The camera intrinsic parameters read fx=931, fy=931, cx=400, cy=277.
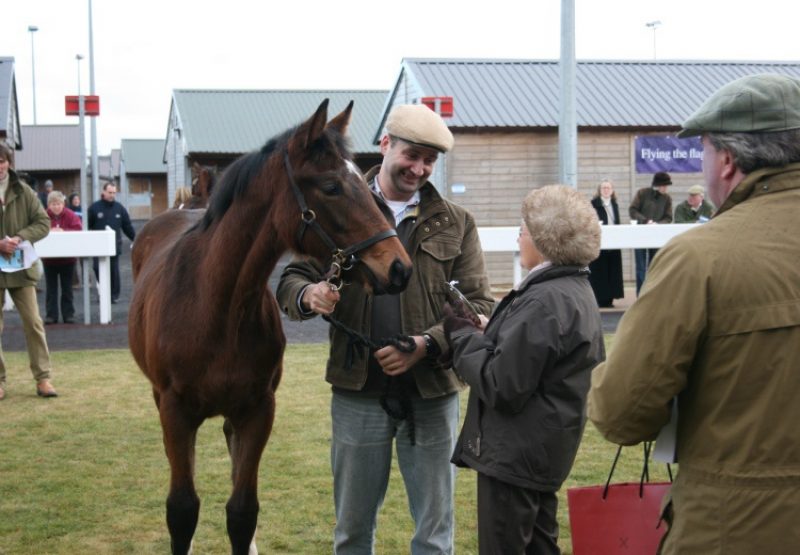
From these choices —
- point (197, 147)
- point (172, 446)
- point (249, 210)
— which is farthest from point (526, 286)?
point (197, 147)

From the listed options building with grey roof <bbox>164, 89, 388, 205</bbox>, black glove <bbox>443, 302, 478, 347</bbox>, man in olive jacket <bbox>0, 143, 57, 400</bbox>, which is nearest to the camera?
black glove <bbox>443, 302, 478, 347</bbox>

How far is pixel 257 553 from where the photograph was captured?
4.86 m

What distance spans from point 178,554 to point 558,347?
2504 mm

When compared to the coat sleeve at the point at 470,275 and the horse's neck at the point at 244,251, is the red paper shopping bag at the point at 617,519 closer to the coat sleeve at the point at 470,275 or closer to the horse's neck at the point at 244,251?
the coat sleeve at the point at 470,275

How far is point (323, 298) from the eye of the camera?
3387 millimetres

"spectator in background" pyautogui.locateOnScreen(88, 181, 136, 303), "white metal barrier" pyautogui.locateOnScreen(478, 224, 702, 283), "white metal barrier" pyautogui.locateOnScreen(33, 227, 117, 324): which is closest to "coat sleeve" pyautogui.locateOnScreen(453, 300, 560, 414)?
"white metal barrier" pyautogui.locateOnScreen(478, 224, 702, 283)

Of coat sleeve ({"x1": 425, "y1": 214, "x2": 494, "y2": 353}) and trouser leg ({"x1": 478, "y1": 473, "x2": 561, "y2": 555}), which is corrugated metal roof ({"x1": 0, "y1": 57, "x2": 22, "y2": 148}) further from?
trouser leg ({"x1": 478, "y1": 473, "x2": 561, "y2": 555})

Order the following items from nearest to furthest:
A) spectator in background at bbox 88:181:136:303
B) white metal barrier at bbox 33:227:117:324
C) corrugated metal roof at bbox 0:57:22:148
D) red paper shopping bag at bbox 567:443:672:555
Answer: red paper shopping bag at bbox 567:443:672:555 < white metal barrier at bbox 33:227:117:324 < spectator in background at bbox 88:181:136:303 < corrugated metal roof at bbox 0:57:22:148

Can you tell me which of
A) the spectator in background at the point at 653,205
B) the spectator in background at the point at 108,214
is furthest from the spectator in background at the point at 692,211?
the spectator in background at the point at 108,214

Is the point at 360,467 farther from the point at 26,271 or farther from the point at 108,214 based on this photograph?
the point at 108,214

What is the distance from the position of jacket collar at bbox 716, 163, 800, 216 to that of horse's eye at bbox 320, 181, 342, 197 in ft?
5.79

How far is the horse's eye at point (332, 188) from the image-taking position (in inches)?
141

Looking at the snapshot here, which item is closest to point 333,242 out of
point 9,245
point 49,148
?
point 9,245

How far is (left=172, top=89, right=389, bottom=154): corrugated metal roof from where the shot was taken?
34625 millimetres
